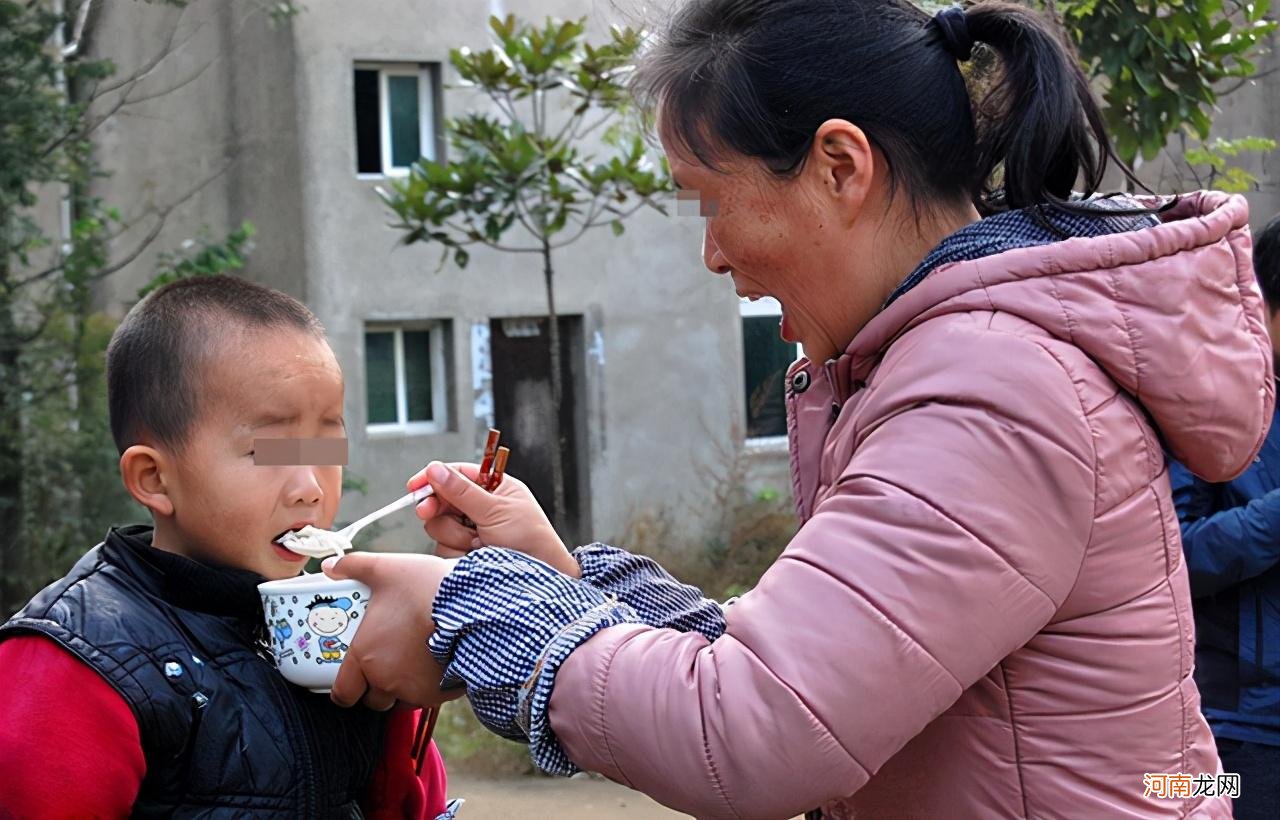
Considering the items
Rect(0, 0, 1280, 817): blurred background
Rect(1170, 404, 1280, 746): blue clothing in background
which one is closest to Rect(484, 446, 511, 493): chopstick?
Rect(1170, 404, 1280, 746): blue clothing in background

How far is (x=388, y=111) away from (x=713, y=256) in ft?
31.0

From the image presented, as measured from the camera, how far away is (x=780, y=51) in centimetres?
145

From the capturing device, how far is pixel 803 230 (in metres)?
1.50

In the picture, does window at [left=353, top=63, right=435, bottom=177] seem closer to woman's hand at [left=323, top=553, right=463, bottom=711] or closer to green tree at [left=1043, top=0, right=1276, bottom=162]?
green tree at [left=1043, top=0, right=1276, bottom=162]

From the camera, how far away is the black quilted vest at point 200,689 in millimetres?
1615

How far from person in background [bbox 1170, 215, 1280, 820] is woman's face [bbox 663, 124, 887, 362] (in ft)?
5.16

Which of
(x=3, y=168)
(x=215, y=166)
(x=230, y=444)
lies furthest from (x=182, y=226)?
(x=230, y=444)

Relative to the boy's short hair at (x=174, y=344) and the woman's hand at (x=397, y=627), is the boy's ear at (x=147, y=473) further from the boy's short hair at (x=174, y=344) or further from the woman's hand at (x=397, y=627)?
the woman's hand at (x=397, y=627)

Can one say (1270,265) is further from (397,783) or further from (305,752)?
(305,752)

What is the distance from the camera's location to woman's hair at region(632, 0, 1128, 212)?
145 cm

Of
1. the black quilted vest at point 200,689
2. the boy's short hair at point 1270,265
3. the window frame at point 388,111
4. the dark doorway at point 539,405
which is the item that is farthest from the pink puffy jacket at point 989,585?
the dark doorway at point 539,405

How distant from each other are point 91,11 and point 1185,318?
7.82 metres

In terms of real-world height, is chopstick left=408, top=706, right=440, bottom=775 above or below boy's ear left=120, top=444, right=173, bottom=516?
below

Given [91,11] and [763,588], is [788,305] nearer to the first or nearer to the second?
[763,588]
